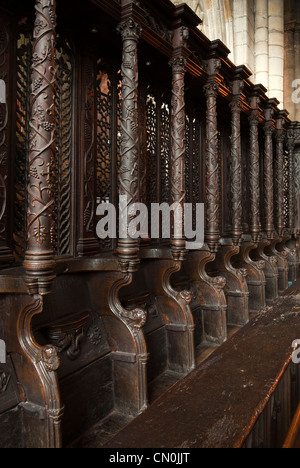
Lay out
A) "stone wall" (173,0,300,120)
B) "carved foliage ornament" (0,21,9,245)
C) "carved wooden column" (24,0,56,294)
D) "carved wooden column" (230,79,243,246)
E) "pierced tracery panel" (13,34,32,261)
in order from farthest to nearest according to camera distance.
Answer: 1. "stone wall" (173,0,300,120)
2. "carved wooden column" (230,79,243,246)
3. "pierced tracery panel" (13,34,32,261)
4. "carved foliage ornament" (0,21,9,245)
5. "carved wooden column" (24,0,56,294)

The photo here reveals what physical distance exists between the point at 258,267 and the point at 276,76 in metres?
5.18

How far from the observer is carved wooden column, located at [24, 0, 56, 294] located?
6.28ft

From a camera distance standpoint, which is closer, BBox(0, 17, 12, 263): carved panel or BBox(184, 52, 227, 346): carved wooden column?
BBox(0, 17, 12, 263): carved panel

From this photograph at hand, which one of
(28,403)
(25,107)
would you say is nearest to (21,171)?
(25,107)

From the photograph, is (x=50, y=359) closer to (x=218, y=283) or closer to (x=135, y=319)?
(x=135, y=319)

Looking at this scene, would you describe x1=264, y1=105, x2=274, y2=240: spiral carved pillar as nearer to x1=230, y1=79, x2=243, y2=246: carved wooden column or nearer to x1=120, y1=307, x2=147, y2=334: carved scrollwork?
x1=230, y1=79, x2=243, y2=246: carved wooden column

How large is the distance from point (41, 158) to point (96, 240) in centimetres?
112

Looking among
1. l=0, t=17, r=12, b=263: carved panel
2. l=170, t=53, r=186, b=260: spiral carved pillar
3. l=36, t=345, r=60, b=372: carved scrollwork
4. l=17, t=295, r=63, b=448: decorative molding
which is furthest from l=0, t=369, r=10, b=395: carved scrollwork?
l=170, t=53, r=186, b=260: spiral carved pillar

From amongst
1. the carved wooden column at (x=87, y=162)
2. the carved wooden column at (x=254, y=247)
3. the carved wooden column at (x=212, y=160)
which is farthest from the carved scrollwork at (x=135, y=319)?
the carved wooden column at (x=254, y=247)

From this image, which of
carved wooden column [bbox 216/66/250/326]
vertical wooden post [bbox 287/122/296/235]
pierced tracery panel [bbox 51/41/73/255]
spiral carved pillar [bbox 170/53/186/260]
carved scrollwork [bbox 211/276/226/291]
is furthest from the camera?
vertical wooden post [bbox 287/122/296/235]

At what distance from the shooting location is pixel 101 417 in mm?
2580

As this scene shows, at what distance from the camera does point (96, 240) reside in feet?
9.82

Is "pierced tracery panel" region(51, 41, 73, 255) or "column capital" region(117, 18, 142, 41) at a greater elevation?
"column capital" region(117, 18, 142, 41)

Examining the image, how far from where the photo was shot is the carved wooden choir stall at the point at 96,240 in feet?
6.47
